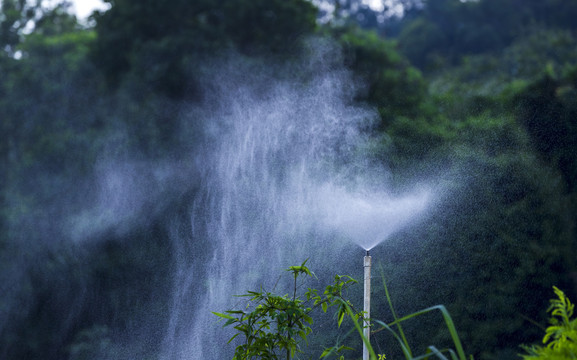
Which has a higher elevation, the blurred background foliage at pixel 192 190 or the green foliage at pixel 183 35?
the green foliage at pixel 183 35

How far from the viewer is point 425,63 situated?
21812 mm

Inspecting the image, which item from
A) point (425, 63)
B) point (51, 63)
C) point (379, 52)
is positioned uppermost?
point (425, 63)

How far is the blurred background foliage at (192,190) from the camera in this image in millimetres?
6738

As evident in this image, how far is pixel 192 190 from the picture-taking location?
31.3ft

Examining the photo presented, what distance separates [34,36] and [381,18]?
19072mm

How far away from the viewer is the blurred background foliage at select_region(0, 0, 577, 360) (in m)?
6.74

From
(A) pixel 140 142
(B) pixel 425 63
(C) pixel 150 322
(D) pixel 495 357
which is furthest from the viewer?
(B) pixel 425 63

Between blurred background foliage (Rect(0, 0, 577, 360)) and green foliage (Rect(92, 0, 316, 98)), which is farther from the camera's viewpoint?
green foliage (Rect(92, 0, 316, 98))

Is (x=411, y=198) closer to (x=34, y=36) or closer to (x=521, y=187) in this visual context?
(x=521, y=187)

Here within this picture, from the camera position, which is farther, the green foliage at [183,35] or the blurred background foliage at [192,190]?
the green foliage at [183,35]

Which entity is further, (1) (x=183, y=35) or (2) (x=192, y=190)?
(1) (x=183, y=35)

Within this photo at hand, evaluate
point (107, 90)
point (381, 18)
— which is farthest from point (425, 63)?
point (107, 90)

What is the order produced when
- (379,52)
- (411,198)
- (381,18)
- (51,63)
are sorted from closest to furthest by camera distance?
(411,198) < (379,52) < (51,63) < (381,18)

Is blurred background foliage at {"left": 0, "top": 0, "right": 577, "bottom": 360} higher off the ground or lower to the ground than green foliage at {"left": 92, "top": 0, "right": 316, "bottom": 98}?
lower
